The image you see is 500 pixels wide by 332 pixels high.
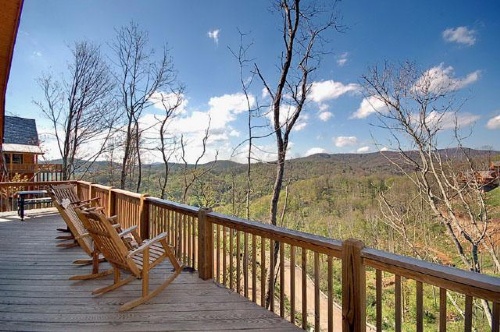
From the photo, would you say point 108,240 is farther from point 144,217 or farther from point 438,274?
point 438,274

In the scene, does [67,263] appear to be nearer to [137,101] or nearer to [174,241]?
[174,241]

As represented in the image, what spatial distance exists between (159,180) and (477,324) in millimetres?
14289

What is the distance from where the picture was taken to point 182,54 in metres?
14.1

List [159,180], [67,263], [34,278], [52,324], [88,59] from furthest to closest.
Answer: [159,180] → [88,59] → [67,263] → [34,278] → [52,324]

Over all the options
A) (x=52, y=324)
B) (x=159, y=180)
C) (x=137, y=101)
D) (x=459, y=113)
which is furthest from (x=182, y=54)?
(x=52, y=324)

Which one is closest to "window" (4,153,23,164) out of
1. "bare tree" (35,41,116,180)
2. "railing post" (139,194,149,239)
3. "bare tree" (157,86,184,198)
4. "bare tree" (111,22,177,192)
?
"bare tree" (35,41,116,180)

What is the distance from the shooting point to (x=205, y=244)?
338cm

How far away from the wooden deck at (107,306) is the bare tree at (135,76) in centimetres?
1074

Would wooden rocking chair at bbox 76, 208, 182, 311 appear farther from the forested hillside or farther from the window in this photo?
the window

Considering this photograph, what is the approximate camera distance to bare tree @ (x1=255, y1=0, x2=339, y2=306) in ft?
29.6

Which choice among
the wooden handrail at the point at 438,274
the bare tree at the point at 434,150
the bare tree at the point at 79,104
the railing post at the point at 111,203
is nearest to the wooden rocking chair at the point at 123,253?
the wooden handrail at the point at 438,274

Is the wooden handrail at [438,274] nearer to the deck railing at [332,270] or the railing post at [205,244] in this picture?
the deck railing at [332,270]

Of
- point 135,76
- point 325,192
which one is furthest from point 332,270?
point 325,192

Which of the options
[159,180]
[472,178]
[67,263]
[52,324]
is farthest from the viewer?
[159,180]
